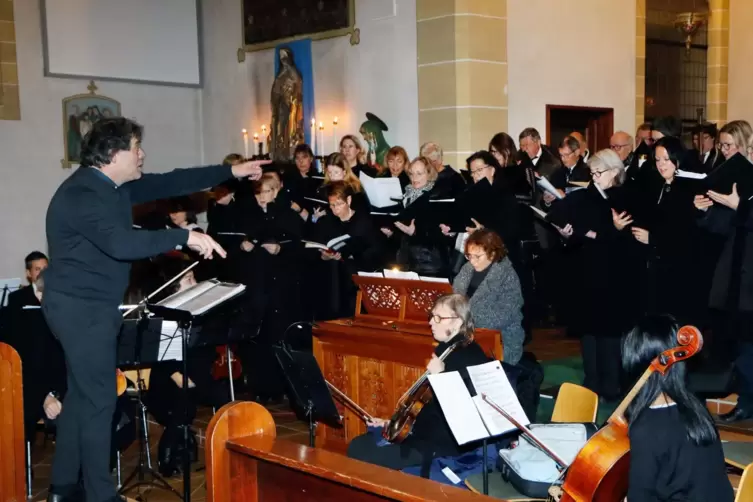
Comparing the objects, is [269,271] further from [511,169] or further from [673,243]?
[673,243]

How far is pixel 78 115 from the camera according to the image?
419 inches

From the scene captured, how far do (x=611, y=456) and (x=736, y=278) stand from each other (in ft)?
9.37

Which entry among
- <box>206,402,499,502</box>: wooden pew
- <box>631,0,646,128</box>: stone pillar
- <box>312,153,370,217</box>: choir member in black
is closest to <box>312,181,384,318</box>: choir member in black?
<box>312,153,370,217</box>: choir member in black

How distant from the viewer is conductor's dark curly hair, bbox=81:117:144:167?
370 centimetres

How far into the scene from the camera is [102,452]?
11.7ft

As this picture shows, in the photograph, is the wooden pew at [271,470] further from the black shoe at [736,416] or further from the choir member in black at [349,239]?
the choir member in black at [349,239]

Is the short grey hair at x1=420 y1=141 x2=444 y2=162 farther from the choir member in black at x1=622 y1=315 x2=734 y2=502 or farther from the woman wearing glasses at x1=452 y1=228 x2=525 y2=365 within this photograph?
the choir member in black at x1=622 y1=315 x2=734 y2=502

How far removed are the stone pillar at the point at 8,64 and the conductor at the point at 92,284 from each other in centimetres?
712

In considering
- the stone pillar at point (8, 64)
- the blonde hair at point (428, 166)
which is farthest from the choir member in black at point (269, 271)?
the stone pillar at point (8, 64)

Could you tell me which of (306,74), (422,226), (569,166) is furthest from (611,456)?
(306,74)

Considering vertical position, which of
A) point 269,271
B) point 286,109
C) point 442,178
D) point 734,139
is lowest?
point 269,271

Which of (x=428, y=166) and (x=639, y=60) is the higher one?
(x=639, y=60)

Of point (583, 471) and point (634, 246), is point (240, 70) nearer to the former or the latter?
point (634, 246)

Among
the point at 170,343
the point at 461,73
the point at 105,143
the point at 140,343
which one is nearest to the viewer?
the point at 105,143
